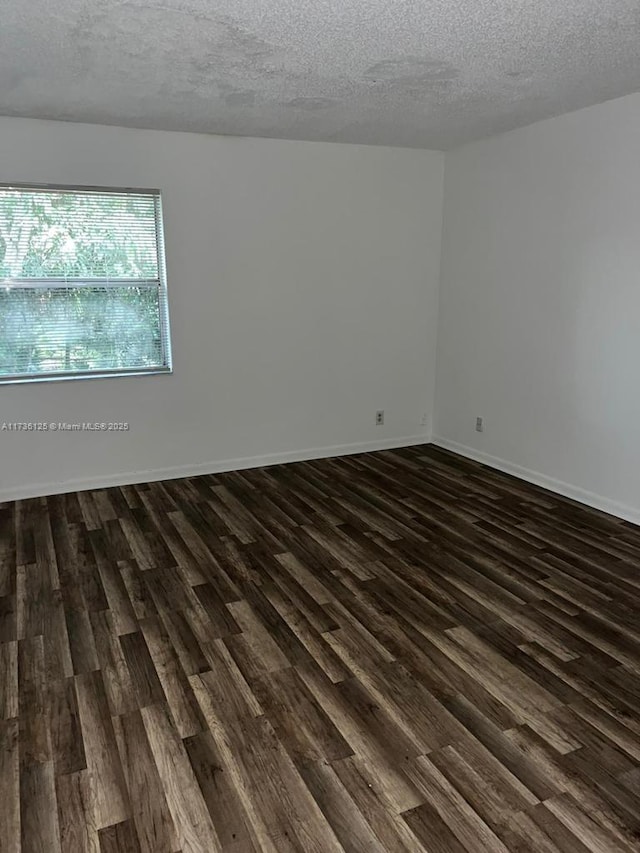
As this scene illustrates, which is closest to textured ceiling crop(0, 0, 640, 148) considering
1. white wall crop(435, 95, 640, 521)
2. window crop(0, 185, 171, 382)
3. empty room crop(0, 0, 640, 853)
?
empty room crop(0, 0, 640, 853)

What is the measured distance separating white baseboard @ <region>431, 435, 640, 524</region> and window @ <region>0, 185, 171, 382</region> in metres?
2.53

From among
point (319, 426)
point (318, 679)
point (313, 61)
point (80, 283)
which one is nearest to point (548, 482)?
point (319, 426)

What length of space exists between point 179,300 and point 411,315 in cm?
197

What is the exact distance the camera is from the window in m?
3.97

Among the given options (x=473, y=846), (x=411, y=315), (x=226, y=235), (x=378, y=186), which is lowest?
(x=473, y=846)

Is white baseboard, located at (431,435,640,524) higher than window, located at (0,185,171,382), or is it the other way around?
window, located at (0,185,171,382)

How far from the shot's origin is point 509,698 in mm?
2252

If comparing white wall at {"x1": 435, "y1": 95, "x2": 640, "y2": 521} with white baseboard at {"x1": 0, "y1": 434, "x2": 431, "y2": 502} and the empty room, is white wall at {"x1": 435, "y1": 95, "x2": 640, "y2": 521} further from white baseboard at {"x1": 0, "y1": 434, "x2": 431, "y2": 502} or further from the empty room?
white baseboard at {"x1": 0, "y1": 434, "x2": 431, "y2": 502}

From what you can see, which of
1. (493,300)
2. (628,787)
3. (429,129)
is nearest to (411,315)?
(493,300)

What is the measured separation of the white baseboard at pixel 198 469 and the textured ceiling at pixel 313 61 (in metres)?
2.36

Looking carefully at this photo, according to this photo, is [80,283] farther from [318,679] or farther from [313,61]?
[318,679]

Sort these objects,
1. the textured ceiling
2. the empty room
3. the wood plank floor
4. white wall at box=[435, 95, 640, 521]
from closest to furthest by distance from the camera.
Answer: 1. the wood plank floor
2. the empty room
3. the textured ceiling
4. white wall at box=[435, 95, 640, 521]

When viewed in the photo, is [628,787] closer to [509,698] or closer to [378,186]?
[509,698]

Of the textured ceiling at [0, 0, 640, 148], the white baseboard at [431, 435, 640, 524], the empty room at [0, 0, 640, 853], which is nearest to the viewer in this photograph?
the empty room at [0, 0, 640, 853]
